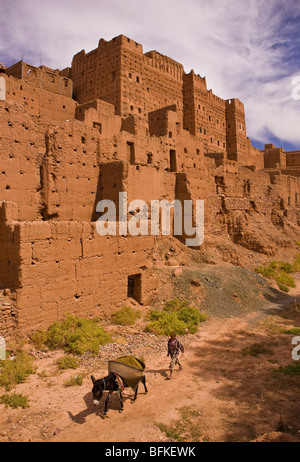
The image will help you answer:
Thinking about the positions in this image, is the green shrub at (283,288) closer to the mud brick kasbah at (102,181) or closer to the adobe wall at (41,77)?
the mud brick kasbah at (102,181)

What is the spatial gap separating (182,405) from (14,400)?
10.9 feet

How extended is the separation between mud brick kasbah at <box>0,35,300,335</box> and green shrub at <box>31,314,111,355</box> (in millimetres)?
363

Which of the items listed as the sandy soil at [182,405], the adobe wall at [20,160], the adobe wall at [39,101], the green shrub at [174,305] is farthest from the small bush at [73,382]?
the adobe wall at [39,101]

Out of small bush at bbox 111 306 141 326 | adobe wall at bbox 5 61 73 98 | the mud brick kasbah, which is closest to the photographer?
the mud brick kasbah

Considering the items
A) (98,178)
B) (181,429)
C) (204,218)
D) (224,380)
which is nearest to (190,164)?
(204,218)

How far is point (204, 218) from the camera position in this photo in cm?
2044

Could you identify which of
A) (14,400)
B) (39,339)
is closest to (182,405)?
(14,400)

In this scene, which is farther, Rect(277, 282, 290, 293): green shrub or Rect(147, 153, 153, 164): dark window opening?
Rect(277, 282, 290, 293): green shrub

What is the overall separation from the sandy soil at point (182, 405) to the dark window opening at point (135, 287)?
320cm

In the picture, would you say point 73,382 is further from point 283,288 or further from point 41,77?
point 41,77

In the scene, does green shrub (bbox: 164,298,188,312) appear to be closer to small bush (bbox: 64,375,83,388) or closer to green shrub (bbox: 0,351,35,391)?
small bush (bbox: 64,375,83,388)

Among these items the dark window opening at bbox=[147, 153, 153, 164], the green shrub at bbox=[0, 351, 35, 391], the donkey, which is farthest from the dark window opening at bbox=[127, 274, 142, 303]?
the dark window opening at bbox=[147, 153, 153, 164]

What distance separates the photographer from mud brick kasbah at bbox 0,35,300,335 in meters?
9.09

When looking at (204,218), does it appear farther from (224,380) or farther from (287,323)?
(224,380)
